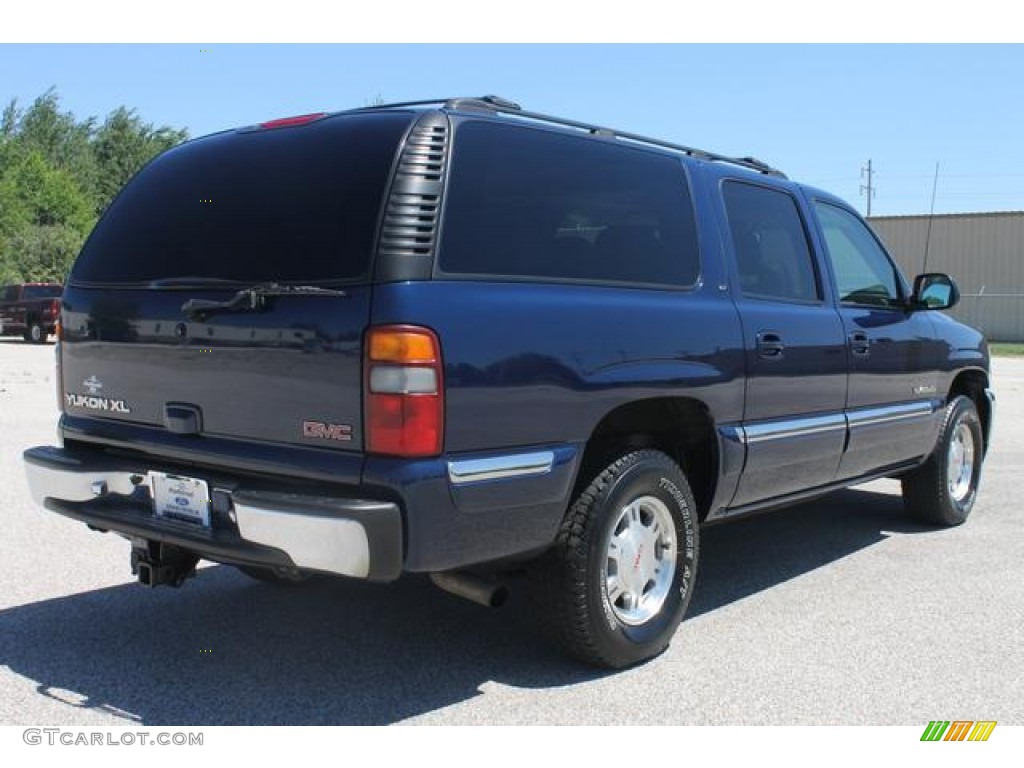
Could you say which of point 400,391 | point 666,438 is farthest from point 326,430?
point 666,438

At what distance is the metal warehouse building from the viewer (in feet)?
131

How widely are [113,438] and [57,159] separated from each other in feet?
232

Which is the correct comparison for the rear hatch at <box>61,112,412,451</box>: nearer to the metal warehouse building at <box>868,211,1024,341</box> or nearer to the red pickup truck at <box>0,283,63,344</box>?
the red pickup truck at <box>0,283,63,344</box>

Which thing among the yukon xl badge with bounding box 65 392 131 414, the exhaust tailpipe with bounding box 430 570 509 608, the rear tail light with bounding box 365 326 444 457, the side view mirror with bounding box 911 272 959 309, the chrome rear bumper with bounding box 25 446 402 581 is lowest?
the exhaust tailpipe with bounding box 430 570 509 608

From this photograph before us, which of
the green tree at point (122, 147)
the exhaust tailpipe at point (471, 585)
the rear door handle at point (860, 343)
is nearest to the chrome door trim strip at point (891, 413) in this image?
the rear door handle at point (860, 343)

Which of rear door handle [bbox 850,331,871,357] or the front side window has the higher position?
the front side window

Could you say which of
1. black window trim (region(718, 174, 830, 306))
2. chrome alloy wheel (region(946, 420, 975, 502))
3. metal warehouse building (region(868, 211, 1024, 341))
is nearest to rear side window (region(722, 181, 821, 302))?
black window trim (region(718, 174, 830, 306))

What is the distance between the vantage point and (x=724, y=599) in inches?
196

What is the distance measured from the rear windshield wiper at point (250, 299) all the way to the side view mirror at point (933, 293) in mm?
3996

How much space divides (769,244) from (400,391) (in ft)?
8.33

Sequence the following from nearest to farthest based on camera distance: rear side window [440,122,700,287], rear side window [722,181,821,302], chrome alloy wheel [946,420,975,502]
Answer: rear side window [440,122,700,287] → rear side window [722,181,821,302] → chrome alloy wheel [946,420,975,502]

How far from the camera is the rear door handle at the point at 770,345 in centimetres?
458

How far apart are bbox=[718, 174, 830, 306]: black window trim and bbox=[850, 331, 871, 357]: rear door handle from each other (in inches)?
9.2
